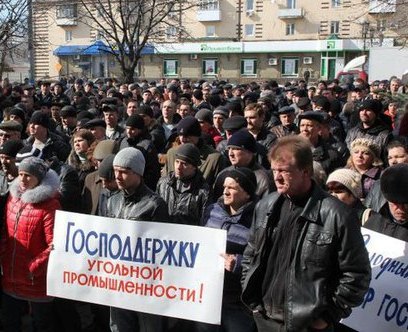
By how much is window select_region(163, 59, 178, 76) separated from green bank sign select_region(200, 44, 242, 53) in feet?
11.8

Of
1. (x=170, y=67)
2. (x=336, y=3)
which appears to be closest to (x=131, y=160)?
(x=336, y=3)

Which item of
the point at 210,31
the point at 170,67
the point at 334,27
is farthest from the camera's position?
the point at 210,31

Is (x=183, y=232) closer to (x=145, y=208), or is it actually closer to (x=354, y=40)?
(x=145, y=208)

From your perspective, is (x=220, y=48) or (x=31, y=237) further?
(x=220, y=48)

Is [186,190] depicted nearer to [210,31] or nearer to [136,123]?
[136,123]

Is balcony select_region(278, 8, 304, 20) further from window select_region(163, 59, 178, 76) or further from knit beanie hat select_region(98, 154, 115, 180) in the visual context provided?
knit beanie hat select_region(98, 154, 115, 180)

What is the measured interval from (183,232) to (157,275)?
1.30 feet

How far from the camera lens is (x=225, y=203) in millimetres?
4285

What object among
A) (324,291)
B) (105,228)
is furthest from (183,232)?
(324,291)

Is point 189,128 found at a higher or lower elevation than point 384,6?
lower

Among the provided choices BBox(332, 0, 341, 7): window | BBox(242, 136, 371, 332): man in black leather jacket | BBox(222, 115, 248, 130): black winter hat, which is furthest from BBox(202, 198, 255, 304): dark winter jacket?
BBox(332, 0, 341, 7): window

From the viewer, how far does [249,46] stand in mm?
53250

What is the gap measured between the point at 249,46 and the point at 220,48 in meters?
2.77

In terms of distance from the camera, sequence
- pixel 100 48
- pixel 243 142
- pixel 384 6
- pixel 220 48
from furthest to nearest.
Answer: pixel 220 48, pixel 100 48, pixel 384 6, pixel 243 142
